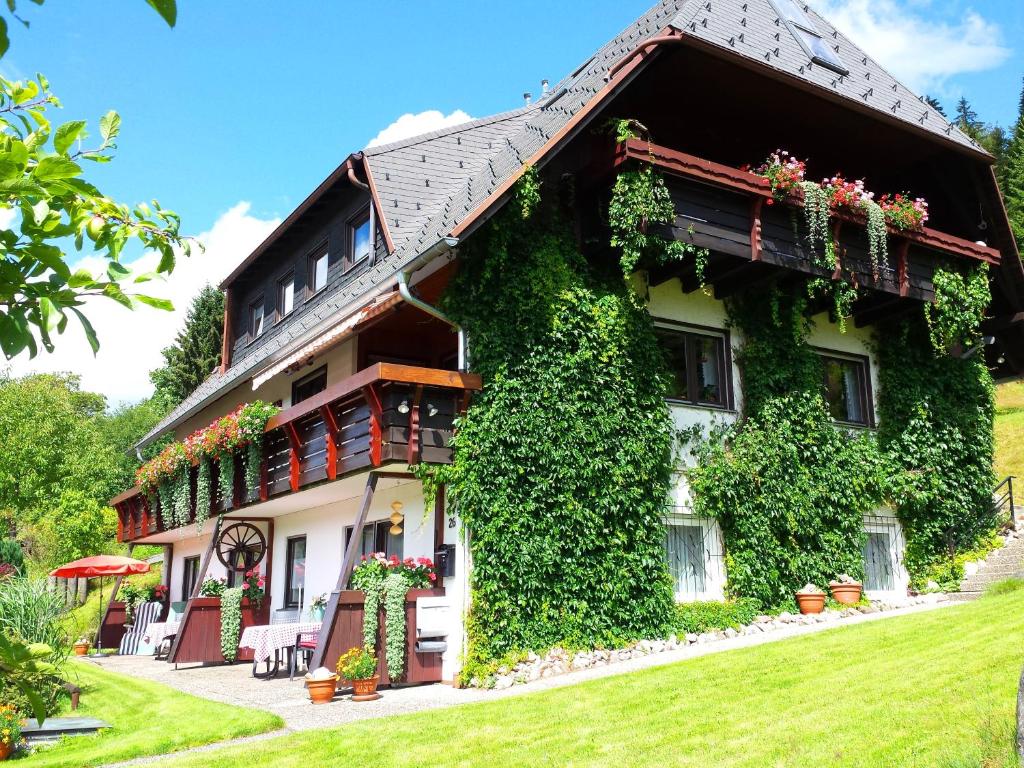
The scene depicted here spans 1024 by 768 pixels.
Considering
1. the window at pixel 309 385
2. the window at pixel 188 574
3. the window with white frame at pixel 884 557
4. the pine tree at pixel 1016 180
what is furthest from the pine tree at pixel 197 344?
the pine tree at pixel 1016 180

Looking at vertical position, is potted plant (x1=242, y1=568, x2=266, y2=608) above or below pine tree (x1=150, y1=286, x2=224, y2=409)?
below

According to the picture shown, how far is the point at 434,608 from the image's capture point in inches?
508

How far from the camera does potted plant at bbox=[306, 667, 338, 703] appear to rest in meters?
11.6

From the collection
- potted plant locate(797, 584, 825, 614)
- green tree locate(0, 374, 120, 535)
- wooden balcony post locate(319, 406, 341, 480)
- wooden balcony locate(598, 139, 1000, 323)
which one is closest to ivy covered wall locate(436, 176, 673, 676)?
wooden balcony locate(598, 139, 1000, 323)

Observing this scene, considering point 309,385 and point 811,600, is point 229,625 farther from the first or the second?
point 811,600

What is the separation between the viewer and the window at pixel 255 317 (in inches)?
919

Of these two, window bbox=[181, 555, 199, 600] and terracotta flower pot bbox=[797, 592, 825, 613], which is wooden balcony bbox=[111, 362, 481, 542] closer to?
terracotta flower pot bbox=[797, 592, 825, 613]

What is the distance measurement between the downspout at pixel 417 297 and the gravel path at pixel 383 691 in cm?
455

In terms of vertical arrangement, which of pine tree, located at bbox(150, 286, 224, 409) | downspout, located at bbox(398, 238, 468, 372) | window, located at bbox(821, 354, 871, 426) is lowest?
window, located at bbox(821, 354, 871, 426)

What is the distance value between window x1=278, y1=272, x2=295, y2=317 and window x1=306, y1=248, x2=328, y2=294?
983 millimetres

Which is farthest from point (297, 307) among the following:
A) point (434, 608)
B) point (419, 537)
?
point (434, 608)

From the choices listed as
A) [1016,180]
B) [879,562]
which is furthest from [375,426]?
[1016,180]

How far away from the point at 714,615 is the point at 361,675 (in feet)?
18.3

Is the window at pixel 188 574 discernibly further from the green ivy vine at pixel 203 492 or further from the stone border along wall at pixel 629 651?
the stone border along wall at pixel 629 651
